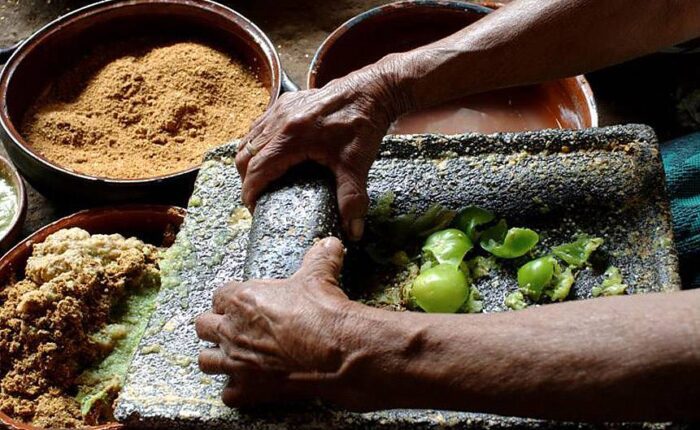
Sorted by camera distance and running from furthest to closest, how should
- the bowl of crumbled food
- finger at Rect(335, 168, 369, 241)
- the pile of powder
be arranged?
the pile of powder
the bowl of crumbled food
finger at Rect(335, 168, 369, 241)

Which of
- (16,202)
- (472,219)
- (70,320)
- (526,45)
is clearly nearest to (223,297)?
(472,219)

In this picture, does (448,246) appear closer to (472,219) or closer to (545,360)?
(472,219)

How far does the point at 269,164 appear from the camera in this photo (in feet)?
5.64

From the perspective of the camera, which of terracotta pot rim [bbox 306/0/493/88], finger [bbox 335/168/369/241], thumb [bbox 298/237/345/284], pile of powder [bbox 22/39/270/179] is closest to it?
thumb [bbox 298/237/345/284]

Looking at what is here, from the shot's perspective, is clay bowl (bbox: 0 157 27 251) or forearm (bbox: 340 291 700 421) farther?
clay bowl (bbox: 0 157 27 251)

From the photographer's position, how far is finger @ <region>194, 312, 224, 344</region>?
1.49 meters

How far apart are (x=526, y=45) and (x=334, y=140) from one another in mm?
488

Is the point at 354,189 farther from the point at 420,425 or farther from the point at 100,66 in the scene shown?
the point at 100,66

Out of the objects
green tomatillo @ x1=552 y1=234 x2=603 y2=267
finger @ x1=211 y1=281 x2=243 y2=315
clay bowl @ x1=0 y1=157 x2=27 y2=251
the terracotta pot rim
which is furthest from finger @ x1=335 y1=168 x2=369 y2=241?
clay bowl @ x1=0 y1=157 x2=27 y2=251

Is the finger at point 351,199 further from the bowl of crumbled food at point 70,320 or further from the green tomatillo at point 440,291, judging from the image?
the bowl of crumbled food at point 70,320

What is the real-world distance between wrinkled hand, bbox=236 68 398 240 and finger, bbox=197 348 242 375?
40 centimetres

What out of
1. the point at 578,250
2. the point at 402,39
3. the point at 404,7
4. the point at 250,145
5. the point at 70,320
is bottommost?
the point at 70,320

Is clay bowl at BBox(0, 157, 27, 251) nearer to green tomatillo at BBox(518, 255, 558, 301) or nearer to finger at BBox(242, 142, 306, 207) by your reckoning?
finger at BBox(242, 142, 306, 207)

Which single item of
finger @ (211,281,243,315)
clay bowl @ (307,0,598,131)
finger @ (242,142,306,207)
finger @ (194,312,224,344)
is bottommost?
finger @ (194,312,224,344)
